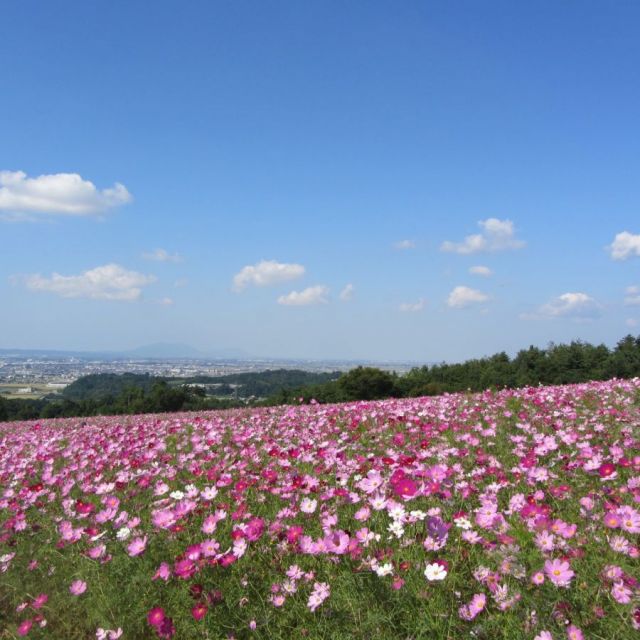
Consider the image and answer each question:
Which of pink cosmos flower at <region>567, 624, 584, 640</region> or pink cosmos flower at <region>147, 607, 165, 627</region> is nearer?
pink cosmos flower at <region>567, 624, 584, 640</region>

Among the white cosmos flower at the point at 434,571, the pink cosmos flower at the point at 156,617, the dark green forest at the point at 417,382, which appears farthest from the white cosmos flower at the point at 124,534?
the dark green forest at the point at 417,382

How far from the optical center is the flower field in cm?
257

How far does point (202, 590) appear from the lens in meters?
2.83

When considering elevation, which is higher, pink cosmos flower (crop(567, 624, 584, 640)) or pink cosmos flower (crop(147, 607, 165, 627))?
pink cosmos flower (crop(567, 624, 584, 640))

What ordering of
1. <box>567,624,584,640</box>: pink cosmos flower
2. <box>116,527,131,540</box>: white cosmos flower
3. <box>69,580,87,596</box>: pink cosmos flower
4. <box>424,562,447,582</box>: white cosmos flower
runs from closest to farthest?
<box>567,624,584,640</box>: pink cosmos flower, <box>424,562,447,582</box>: white cosmos flower, <box>69,580,87,596</box>: pink cosmos flower, <box>116,527,131,540</box>: white cosmos flower

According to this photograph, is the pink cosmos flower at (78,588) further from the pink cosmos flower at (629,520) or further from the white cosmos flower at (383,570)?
the pink cosmos flower at (629,520)

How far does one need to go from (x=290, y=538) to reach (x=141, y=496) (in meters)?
2.36

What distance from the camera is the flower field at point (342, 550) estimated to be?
257 cm

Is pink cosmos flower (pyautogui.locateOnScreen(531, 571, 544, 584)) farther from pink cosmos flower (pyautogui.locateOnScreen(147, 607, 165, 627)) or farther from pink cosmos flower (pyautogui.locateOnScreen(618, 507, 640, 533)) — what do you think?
pink cosmos flower (pyautogui.locateOnScreen(147, 607, 165, 627))

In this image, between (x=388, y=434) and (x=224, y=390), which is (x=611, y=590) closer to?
(x=388, y=434)

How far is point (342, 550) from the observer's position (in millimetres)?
2775

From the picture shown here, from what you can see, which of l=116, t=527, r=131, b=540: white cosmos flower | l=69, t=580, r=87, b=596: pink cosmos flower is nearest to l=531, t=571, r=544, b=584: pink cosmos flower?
l=116, t=527, r=131, b=540: white cosmos flower

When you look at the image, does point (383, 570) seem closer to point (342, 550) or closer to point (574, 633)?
point (342, 550)

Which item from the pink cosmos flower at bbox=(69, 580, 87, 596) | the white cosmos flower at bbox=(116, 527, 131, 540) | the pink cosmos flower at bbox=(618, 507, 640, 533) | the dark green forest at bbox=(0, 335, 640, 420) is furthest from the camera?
the dark green forest at bbox=(0, 335, 640, 420)
